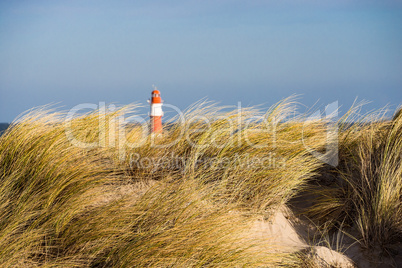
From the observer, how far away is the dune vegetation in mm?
2771

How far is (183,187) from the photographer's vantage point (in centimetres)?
323

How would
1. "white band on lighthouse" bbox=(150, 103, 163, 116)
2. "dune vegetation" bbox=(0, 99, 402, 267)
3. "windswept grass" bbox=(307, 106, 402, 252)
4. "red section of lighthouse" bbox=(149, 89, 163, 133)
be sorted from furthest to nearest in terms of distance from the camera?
"white band on lighthouse" bbox=(150, 103, 163, 116) < "red section of lighthouse" bbox=(149, 89, 163, 133) < "windswept grass" bbox=(307, 106, 402, 252) < "dune vegetation" bbox=(0, 99, 402, 267)

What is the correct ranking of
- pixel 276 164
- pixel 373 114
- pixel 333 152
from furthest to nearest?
1. pixel 373 114
2. pixel 333 152
3. pixel 276 164

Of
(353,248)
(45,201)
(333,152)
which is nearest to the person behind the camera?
(45,201)

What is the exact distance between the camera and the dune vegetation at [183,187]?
277cm

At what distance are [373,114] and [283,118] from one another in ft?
4.61

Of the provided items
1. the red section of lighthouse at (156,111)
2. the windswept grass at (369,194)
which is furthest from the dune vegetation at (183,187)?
the red section of lighthouse at (156,111)

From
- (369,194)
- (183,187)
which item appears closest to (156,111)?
(183,187)

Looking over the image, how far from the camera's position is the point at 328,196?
409 cm

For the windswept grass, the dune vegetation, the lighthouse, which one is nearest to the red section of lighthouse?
the lighthouse

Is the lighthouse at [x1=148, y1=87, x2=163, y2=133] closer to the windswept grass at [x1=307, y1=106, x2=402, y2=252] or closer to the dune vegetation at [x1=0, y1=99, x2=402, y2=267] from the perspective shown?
the dune vegetation at [x1=0, y1=99, x2=402, y2=267]

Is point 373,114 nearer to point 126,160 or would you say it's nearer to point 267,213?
point 267,213

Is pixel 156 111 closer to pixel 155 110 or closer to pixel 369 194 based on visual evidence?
pixel 155 110

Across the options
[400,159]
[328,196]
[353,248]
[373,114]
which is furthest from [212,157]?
[373,114]
